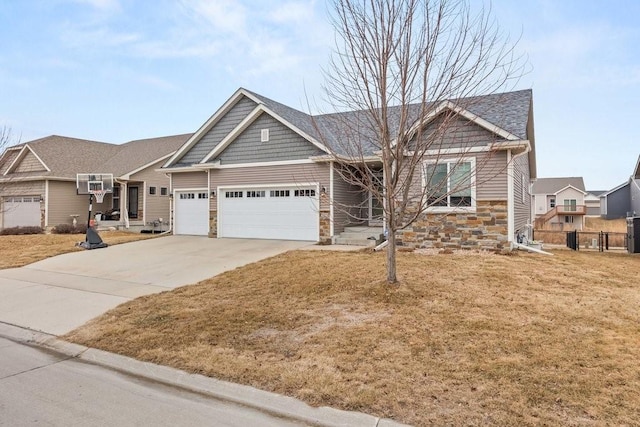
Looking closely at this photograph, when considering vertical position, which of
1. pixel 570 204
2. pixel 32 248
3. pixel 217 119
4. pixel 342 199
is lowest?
pixel 32 248

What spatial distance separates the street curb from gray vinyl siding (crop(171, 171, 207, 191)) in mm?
12486

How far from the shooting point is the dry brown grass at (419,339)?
353 centimetres

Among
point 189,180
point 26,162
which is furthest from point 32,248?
point 26,162

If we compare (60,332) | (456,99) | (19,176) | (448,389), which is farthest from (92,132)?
(448,389)

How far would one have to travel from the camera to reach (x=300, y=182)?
15.3 meters

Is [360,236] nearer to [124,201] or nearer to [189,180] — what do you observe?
[189,180]

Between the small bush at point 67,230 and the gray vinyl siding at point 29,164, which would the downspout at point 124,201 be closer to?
the small bush at point 67,230

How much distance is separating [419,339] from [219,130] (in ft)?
49.9

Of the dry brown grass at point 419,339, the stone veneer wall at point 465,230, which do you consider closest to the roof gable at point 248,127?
the stone veneer wall at point 465,230

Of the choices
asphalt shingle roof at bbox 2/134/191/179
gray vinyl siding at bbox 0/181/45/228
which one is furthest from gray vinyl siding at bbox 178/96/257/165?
gray vinyl siding at bbox 0/181/45/228

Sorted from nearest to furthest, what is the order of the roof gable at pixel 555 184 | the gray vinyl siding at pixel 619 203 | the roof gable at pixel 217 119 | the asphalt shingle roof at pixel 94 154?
the roof gable at pixel 217 119 → the asphalt shingle roof at pixel 94 154 → the gray vinyl siding at pixel 619 203 → the roof gable at pixel 555 184

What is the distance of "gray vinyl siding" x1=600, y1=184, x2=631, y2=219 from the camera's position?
145ft

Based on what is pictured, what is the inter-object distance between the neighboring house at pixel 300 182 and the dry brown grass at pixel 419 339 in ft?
10.9

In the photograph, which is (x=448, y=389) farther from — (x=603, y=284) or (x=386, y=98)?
Answer: (x=603, y=284)
